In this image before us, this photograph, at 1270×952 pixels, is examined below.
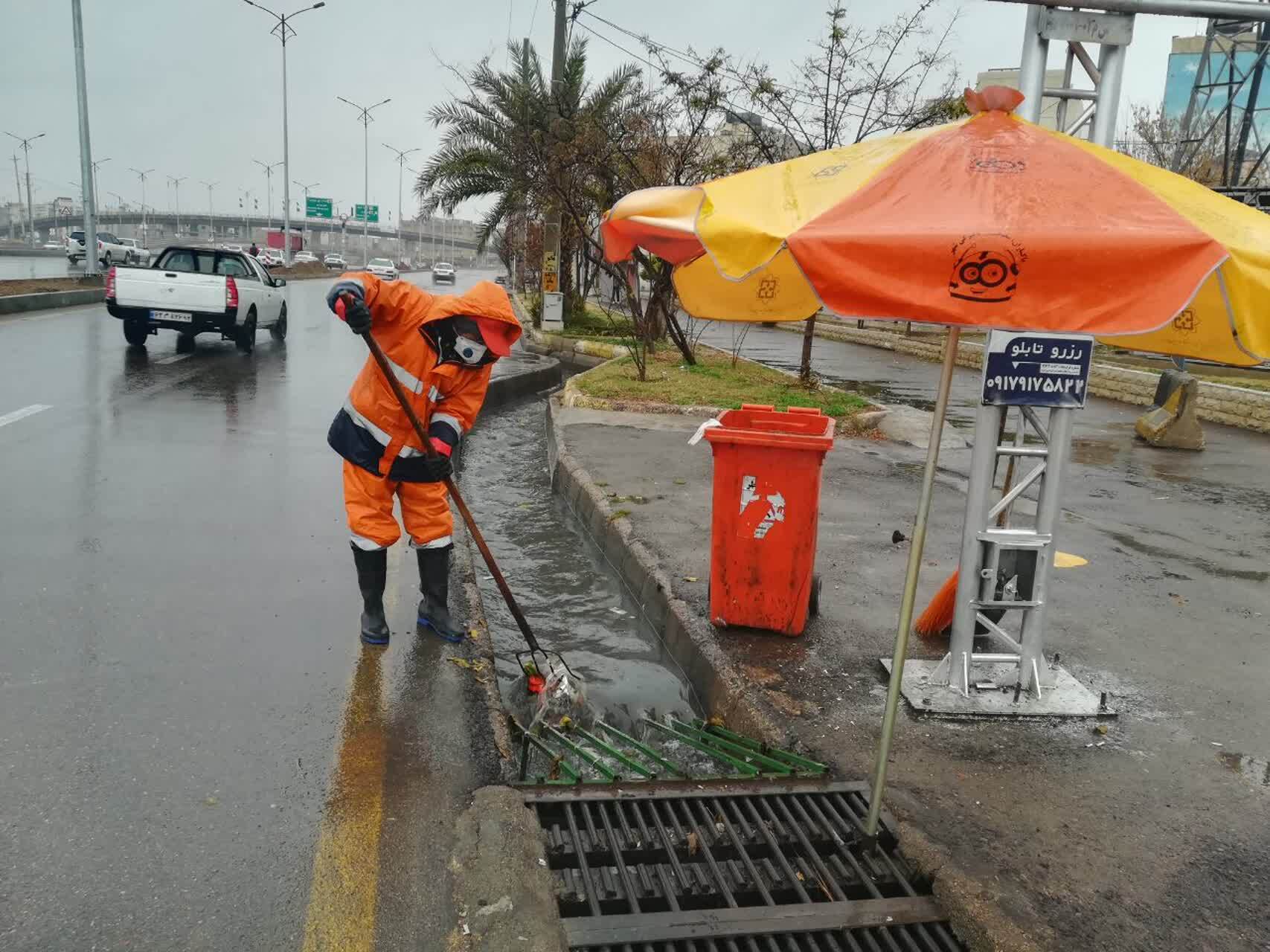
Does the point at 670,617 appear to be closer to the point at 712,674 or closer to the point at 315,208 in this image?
the point at 712,674

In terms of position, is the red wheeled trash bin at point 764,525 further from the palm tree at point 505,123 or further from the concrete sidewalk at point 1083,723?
the palm tree at point 505,123

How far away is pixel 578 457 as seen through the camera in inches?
356

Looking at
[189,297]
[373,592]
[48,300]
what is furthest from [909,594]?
[48,300]

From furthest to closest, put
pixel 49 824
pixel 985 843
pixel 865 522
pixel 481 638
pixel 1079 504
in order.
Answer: pixel 1079 504
pixel 865 522
pixel 481 638
pixel 985 843
pixel 49 824

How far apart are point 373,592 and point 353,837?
1.74 meters

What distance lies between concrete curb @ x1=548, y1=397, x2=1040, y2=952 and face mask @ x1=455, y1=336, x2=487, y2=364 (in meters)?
1.76

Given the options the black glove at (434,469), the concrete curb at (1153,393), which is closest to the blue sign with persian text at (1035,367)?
the black glove at (434,469)

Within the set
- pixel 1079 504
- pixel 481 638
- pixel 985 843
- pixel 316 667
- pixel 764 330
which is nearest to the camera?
pixel 985 843

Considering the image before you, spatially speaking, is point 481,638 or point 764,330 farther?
point 764,330

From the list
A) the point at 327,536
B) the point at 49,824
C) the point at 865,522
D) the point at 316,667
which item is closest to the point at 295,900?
the point at 49,824

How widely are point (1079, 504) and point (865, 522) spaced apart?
97.9 inches

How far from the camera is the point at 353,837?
308cm

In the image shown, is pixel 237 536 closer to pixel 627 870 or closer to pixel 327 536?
pixel 327 536

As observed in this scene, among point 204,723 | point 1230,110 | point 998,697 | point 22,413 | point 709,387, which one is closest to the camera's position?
point 204,723
